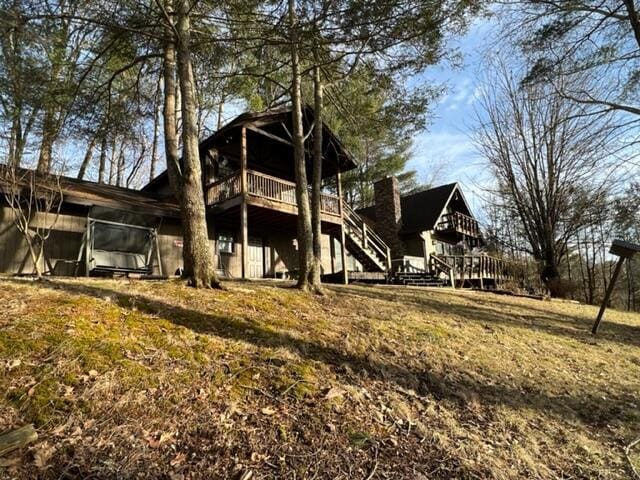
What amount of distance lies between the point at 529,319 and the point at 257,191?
823 cm

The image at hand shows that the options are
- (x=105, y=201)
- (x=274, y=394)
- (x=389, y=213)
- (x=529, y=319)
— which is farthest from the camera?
(x=389, y=213)

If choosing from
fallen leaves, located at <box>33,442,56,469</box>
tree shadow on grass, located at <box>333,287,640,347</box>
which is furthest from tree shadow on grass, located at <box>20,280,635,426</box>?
tree shadow on grass, located at <box>333,287,640,347</box>

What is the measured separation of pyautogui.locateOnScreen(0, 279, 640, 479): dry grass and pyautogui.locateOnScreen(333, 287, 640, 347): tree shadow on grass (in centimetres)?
173

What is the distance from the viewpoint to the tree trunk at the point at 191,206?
20.6 feet

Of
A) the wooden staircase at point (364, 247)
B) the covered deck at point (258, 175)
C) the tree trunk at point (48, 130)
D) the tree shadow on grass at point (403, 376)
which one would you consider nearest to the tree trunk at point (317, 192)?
the covered deck at point (258, 175)

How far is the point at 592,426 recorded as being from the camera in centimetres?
400

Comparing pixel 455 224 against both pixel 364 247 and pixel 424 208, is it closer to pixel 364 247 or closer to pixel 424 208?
pixel 424 208

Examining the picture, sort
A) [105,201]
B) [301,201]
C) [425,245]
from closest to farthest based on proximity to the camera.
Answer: [301,201] → [105,201] → [425,245]

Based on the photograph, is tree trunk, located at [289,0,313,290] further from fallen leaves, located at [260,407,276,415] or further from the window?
the window

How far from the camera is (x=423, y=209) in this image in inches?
869

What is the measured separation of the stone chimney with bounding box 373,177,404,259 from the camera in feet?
67.1

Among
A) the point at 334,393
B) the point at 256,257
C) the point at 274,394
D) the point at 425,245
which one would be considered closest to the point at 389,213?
the point at 425,245

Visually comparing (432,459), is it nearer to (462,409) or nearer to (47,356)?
(462,409)

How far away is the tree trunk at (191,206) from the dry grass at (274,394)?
0.45m
